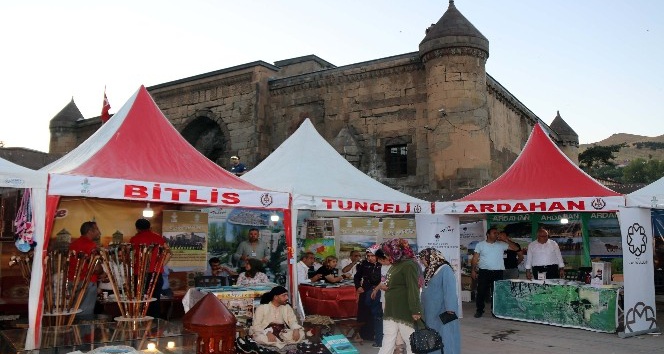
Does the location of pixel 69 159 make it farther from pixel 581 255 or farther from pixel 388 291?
pixel 581 255

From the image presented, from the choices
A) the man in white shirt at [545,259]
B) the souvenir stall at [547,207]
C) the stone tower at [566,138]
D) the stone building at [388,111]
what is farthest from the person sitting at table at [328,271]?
the stone tower at [566,138]

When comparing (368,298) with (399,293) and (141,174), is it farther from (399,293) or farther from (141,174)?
(141,174)

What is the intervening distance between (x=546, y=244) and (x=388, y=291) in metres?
5.58

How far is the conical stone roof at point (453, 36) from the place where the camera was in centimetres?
1406

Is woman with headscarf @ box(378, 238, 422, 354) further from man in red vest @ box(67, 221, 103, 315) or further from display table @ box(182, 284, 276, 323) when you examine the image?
man in red vest @ box(67, 221, 103, 315)

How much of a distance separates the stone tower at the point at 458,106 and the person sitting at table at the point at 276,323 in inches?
350

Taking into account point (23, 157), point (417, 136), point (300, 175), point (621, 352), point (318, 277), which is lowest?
point (621, 352)

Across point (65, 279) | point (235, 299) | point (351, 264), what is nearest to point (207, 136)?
point (351, 264)

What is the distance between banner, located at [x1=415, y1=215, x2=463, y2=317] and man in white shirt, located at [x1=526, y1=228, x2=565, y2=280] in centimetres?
145

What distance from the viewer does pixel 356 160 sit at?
626 inches

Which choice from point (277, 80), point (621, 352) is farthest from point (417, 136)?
point (621, 352)

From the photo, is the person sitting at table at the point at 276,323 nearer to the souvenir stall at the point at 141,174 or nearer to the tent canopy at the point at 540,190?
the souvenir stall at the point at 141,174

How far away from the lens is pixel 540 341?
778 centimetres

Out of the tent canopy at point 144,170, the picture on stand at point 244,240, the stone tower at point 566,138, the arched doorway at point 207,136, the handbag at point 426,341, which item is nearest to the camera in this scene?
the handbag at point 426,341
